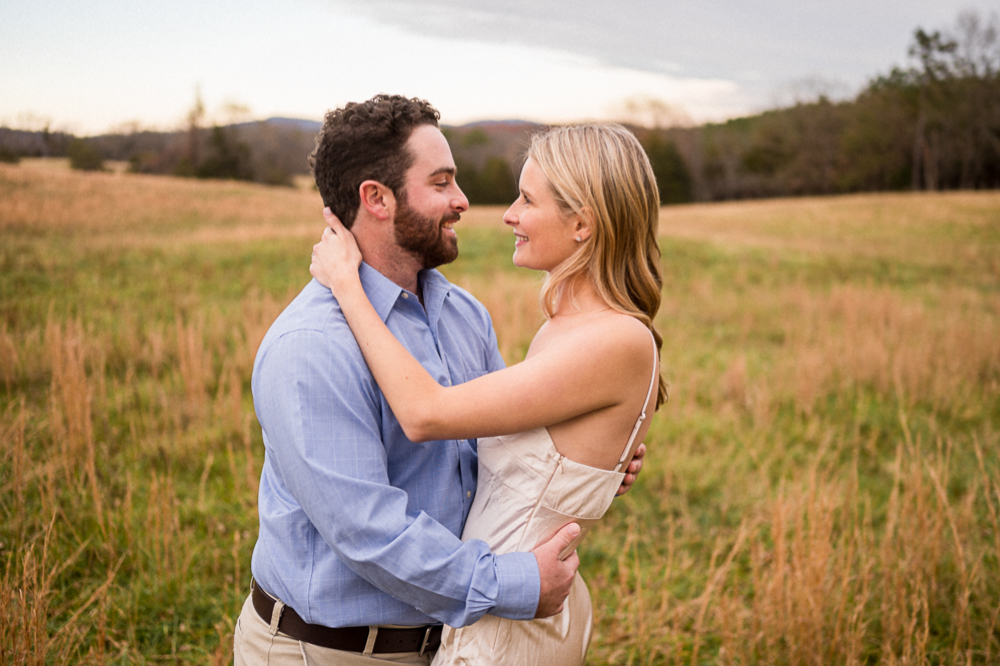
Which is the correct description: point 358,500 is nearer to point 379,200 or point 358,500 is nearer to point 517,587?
point 517,587

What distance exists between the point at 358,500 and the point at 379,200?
993mm

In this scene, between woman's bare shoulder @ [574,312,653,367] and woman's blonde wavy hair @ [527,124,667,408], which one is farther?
woman's blonde wavy hair @ [527,124,667,408]

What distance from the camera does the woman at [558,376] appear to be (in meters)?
1.80

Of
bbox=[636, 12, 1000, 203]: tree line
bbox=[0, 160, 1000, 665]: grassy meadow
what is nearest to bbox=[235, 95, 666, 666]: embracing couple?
bbox=[0, 160, 1000, 665]: grassy meadow

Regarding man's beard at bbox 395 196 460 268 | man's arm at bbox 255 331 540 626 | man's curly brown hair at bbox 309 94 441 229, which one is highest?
man's curly brown hair at bbox 309 94 441 229

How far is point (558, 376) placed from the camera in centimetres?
180

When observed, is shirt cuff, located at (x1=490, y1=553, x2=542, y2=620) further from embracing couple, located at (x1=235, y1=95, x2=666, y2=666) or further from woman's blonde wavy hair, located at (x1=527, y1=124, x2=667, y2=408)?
woman's blonde wavy hair, located at (x1=527, y1=124, x2=667, y2=408)

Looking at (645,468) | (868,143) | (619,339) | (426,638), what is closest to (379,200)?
(619,339)

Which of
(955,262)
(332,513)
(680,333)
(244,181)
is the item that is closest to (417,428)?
(332,513)

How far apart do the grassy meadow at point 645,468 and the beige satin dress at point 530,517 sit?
4.93ft

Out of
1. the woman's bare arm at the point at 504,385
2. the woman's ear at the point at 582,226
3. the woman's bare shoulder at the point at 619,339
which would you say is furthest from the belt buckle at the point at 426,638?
the woman's ear at the point at 582,226

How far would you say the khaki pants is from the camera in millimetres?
1943

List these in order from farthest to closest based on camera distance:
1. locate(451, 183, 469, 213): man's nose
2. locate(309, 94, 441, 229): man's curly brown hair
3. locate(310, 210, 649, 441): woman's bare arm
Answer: locate(451, 183, 469, 213): man's nose
locate(309, 94, 441, 229): man's curly brown hair
locate(310, 210, 649, 441): woman's bare arm

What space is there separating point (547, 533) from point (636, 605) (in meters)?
2.36
